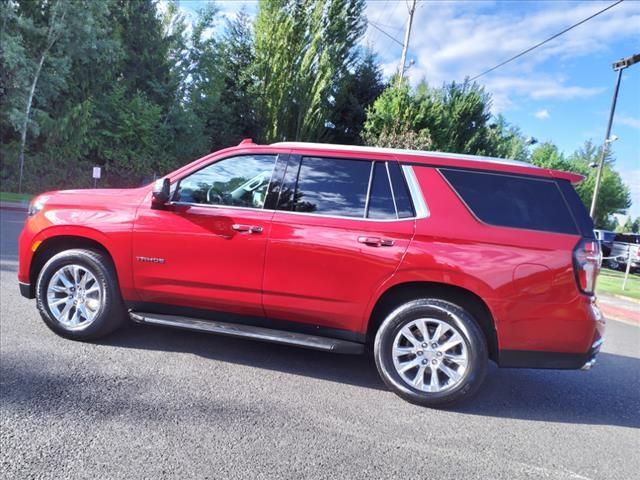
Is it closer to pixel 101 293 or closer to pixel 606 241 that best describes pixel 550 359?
pixel 101 293

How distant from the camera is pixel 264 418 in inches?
119

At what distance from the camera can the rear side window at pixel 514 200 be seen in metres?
3.35

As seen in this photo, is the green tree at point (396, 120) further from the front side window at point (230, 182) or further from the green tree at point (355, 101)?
the front side window at point (230, 182)

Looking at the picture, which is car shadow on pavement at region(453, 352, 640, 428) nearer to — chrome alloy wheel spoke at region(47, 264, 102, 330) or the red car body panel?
the red car body panel

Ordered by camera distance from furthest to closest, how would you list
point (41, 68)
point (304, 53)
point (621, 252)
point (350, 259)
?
point (304, 53) → point (621, 252) → point (41, 68) → point (350, 259)

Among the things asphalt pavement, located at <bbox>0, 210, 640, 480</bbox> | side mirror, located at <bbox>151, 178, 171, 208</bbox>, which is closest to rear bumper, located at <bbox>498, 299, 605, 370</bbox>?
asphalt pavement, located at <bbox>0, 210, 640, 480</bbox>

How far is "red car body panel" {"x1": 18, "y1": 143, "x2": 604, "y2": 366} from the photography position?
10.7ft

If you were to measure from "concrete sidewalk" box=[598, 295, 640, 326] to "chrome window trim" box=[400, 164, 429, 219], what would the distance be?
7075 millimetres

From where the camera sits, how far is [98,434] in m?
2.66

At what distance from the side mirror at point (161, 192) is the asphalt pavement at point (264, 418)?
138 centimetres

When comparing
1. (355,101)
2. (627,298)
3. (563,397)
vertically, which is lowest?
(627,298)

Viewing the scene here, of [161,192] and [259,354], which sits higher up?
[161,192]

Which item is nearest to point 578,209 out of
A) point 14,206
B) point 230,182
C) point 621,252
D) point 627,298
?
point 230,182

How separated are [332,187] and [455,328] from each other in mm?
1508
